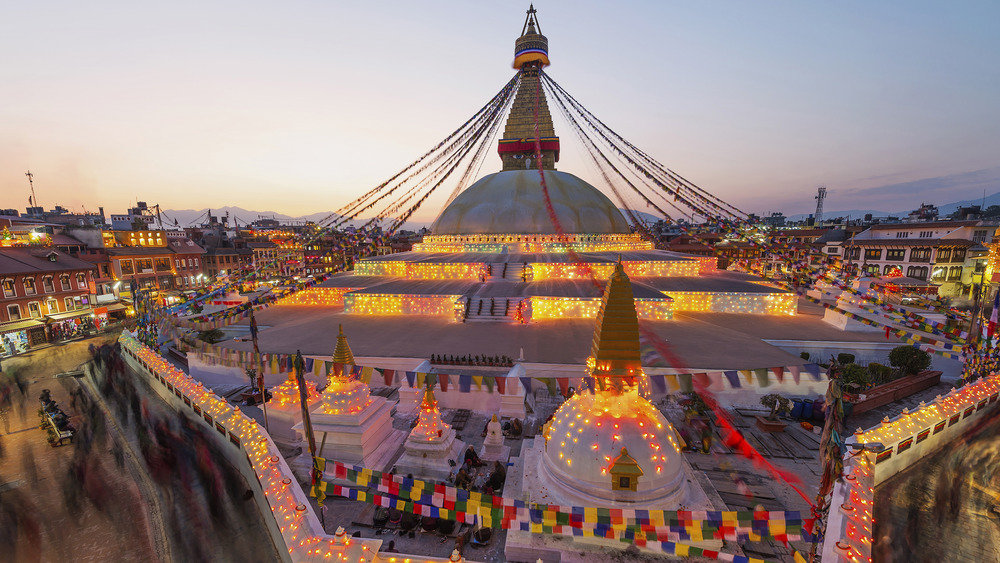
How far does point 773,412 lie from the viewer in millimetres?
9734

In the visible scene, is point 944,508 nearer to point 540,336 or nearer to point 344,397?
point 540,336

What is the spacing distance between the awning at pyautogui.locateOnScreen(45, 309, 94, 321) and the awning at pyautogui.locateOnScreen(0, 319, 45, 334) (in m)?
0.66

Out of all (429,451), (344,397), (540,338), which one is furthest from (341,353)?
(540,338)

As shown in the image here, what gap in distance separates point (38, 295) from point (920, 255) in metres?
57.4

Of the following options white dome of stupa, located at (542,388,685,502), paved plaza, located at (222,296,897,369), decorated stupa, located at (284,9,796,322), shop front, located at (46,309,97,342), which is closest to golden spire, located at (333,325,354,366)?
paved plaza, located at (222,296,897,369)

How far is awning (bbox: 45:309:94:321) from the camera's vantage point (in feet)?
71.9

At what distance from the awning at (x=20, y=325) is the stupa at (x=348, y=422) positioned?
916 inches

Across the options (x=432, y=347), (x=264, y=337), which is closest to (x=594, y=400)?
(x=432, y=347)

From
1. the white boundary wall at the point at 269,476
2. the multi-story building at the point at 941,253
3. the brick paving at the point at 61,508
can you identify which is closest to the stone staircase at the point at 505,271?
the white boundary wall at the point at 269,476

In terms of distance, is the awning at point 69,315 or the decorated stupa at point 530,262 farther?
the awning at point 69,315

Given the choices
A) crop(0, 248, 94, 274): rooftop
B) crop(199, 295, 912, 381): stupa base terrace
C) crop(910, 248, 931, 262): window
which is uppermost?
crop(0, 248, 94, 274): rooftop

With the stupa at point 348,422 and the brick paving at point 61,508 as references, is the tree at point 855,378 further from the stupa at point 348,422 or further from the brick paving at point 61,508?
the brick paving at point 61,508

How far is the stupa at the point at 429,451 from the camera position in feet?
26.0

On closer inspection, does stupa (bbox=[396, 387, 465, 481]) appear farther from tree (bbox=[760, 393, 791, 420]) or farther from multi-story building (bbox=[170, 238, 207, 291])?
multi-story building (bbox=[170, 238, 207, 291])
